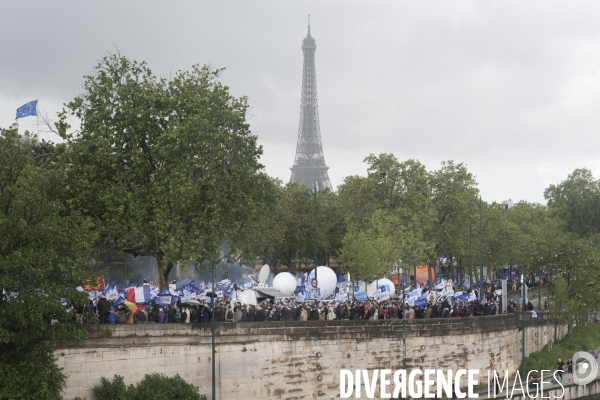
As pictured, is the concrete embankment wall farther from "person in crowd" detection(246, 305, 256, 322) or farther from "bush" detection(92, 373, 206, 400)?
"person in crowd" detection(246, 305, 256, 322)

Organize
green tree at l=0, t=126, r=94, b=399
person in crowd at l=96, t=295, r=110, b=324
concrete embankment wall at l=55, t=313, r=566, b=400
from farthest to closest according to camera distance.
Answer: person in crowd at l=96, t=295, r=110, b=324
concrete embankment wall at l=55, t=313, r=566, b=400
green tree at l=0, t=126, r=94, b=399

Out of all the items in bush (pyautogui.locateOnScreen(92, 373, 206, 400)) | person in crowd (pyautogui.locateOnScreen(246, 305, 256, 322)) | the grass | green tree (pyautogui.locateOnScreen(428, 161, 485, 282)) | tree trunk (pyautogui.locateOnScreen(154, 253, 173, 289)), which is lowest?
the grass

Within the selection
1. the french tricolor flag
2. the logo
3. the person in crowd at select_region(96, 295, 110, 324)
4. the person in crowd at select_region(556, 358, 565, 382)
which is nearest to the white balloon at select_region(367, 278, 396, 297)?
the person in crowd at select_region(556, 358, 565, 382)

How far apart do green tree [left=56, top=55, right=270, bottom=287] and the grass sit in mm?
23046

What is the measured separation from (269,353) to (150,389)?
20.6ft

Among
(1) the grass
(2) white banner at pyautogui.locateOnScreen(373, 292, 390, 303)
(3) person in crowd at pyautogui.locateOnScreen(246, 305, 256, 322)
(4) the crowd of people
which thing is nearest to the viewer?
(4) the crowd of people

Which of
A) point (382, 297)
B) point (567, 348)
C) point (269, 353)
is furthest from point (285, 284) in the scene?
point (567, 348)

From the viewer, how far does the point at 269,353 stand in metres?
40.0

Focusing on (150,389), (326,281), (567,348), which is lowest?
→ (567,348)

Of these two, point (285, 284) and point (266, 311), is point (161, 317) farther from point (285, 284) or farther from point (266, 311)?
point (285, 284)

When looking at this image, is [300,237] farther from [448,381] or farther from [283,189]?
[448,381]

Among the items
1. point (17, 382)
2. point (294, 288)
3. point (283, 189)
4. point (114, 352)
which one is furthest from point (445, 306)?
point (283, 189)

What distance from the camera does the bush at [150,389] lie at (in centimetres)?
3544

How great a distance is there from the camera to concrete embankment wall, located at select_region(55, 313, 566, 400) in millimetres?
36000
